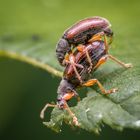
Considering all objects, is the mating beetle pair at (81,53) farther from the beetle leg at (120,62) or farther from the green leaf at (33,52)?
the green leaf at (33,52)

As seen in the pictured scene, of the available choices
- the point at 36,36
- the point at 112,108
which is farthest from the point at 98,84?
the point at 36,36

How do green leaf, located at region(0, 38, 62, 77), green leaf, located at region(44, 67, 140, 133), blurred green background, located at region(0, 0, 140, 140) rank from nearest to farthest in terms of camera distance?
green leaf, located at region(44, 67, 140, 133), green leaf, located at region(0, 38, 62, 77), blurred green background, located at region(0, 0, 140, 140)

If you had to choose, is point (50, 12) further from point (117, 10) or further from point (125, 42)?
point (125, 42)

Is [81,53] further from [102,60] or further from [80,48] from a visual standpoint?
[102,60]

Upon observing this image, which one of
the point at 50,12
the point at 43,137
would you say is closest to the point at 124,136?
the point at 43,137

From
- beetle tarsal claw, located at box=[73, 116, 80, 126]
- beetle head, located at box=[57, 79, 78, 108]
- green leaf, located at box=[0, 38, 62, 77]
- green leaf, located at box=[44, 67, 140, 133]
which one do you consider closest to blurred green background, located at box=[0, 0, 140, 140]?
green leaf, located at box=[0, 38, 62, 77]

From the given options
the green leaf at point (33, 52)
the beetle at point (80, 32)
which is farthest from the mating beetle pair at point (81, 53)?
the green leaf at point (33, 52)

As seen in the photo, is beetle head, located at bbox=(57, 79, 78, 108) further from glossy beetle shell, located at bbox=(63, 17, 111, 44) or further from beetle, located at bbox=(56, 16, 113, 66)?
glossy beetle shell, located at bbox=(63, 17, 111, 44)

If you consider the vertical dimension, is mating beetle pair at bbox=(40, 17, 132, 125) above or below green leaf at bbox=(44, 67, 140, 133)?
above
